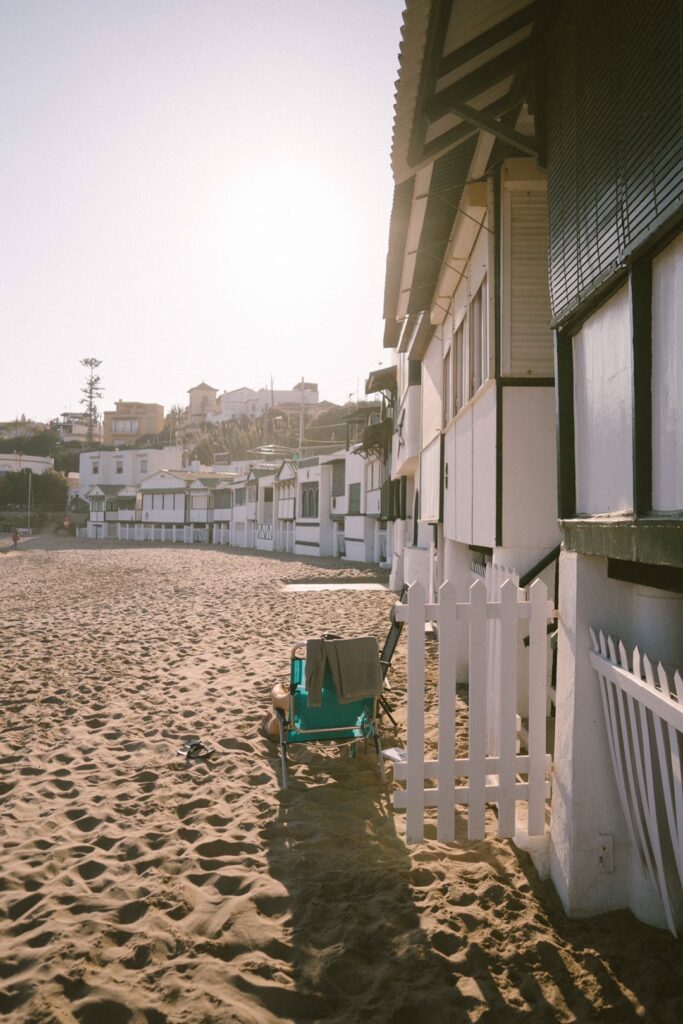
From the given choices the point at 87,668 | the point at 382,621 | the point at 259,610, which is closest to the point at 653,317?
the point at 87,668

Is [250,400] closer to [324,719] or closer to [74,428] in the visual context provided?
[74,428]

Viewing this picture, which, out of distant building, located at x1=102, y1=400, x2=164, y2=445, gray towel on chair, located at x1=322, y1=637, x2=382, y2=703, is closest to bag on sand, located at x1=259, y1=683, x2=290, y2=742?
gray towel on chair, located at x1=322, y1=637, x2=382, y2=703

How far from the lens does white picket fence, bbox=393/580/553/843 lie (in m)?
3.78

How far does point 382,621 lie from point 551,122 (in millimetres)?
9925

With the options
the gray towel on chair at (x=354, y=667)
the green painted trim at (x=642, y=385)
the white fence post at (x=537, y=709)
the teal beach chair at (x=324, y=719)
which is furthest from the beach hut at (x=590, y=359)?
the teal beach chair at (x=324, y=719)

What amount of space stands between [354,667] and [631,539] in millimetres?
3126

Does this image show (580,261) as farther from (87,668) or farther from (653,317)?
(87,668)

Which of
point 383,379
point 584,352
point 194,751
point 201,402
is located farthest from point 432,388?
point 201,402

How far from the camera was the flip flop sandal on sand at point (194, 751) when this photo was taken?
5895 millimetres

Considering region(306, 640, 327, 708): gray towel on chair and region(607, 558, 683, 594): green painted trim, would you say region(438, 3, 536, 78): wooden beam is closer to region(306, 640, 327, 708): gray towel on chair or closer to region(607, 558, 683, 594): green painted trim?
region(607, 558, 683, 594): green painted trim

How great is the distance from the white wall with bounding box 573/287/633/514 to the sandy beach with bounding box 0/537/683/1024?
2.15 metres

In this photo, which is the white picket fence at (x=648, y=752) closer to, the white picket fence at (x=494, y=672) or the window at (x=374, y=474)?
the white picket fence at (x=494, y=672)

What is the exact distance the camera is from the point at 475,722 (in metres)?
3.84

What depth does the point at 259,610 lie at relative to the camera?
15008mm
